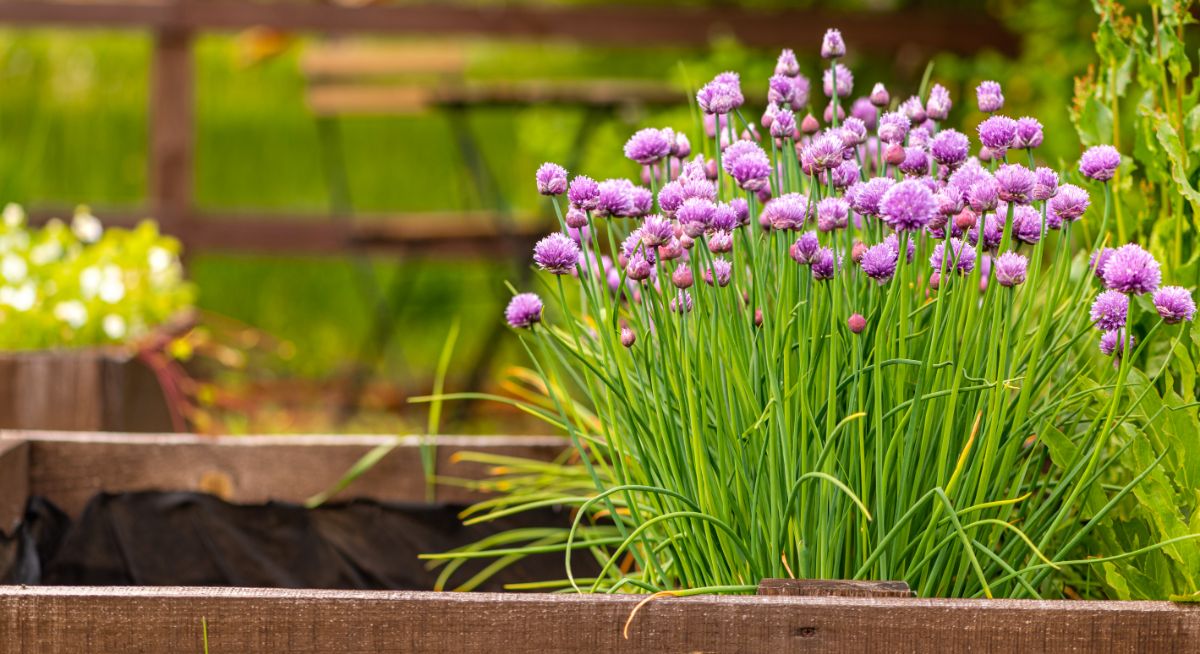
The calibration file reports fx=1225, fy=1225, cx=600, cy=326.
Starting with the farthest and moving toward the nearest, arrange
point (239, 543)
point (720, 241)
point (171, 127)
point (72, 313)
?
point (171, 127) → point (72, 313) → point (239, 543) → point (720, 241)

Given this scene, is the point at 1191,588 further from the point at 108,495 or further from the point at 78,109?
the point at 78,109

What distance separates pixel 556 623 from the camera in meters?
0.81

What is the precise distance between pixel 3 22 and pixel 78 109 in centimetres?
228

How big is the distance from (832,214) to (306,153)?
5547mm

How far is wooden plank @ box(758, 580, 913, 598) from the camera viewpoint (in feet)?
2.74

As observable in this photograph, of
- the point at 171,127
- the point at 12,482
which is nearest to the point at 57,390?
the point at 12,482

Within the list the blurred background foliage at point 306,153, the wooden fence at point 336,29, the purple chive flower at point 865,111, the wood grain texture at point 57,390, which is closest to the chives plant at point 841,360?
the purple chive flower at point 865,111

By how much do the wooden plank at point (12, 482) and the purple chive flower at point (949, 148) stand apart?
0.96 metres

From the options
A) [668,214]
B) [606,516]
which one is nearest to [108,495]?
[606,516]

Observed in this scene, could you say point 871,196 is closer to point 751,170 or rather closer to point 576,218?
point 751,170

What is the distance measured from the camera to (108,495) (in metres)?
1.34

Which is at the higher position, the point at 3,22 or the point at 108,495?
the point at 3,22

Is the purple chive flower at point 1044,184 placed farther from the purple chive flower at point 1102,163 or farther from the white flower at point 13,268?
the white flower at point 13,268

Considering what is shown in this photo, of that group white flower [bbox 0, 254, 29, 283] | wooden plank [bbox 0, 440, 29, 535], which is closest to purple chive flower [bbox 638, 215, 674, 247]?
wooden plank [bbox 0, 440, 29, 535]
